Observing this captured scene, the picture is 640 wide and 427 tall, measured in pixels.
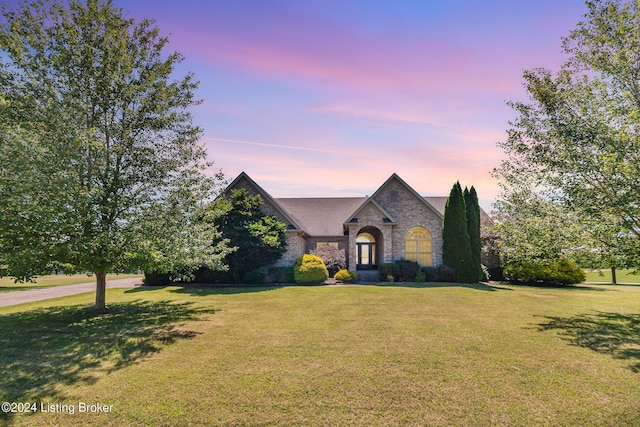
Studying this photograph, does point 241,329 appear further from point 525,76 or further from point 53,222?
point 525,76

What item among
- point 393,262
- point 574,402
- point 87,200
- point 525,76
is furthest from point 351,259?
point 574,402

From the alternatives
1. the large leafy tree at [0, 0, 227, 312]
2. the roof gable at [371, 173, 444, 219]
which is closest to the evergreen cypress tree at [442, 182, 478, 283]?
the roof gable at [371, 173, 444, 219]

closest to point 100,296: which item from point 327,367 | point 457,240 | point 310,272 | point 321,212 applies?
point 327,367

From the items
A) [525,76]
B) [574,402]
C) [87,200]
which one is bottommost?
[574,402]

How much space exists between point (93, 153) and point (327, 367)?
34.4ft

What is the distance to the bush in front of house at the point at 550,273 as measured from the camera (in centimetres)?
2302

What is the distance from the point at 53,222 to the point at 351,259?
60.7ft

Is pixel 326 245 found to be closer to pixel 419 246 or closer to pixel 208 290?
pixel 419 246

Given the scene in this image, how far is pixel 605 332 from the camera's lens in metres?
9.62

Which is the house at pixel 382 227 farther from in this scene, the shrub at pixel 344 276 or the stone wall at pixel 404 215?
the shrub at pixel 344 276

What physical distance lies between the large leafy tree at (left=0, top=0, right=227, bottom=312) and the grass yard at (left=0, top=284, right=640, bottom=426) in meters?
2.40

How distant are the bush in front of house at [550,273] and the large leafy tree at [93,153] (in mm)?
21794

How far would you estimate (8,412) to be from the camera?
499cm

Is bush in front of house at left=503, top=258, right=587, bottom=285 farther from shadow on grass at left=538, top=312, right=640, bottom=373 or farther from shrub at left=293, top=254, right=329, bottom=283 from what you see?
shrub at left=293, top=254, right=329, bottom=283
